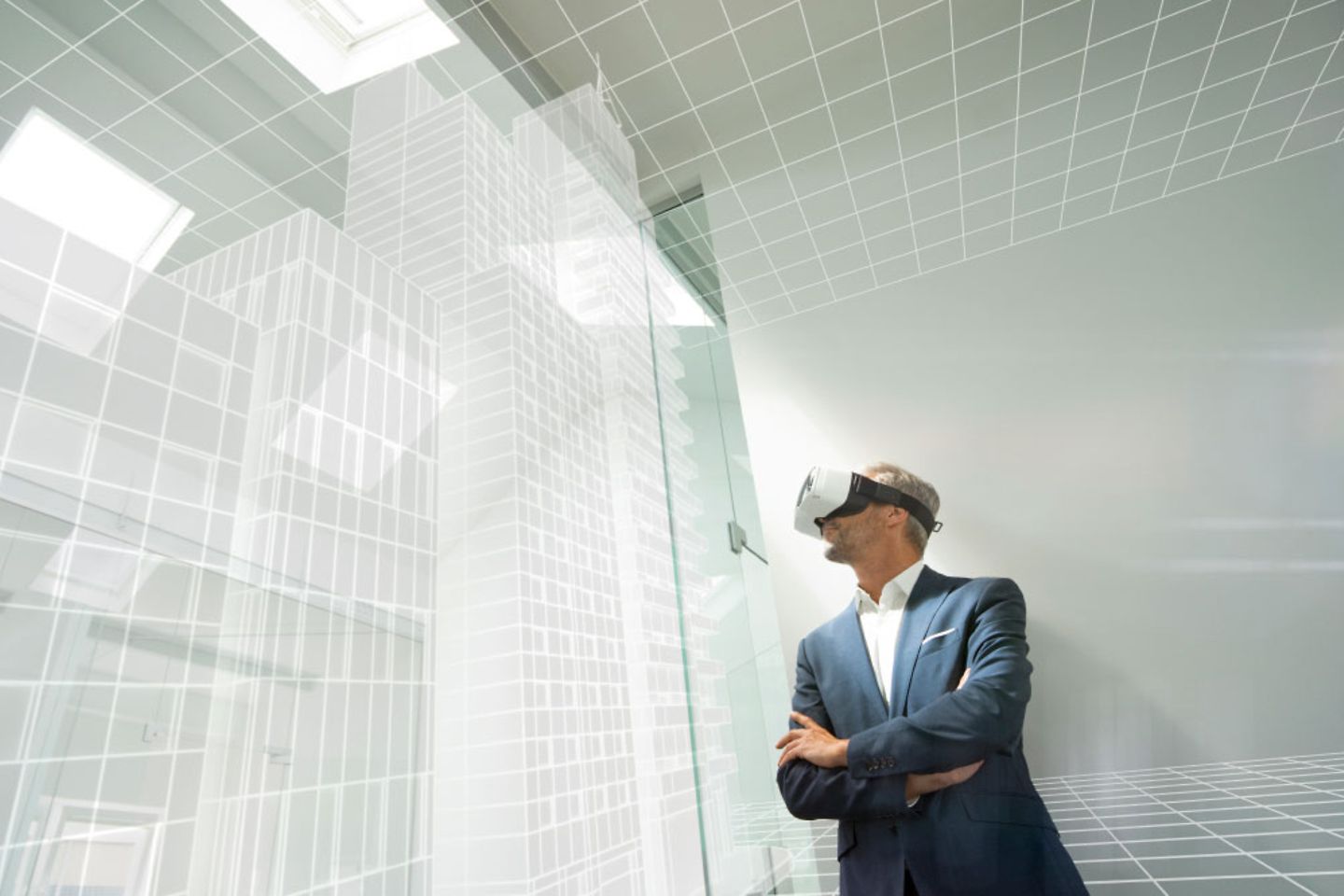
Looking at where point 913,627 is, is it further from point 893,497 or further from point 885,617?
point 893,497

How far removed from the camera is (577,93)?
2.56 m

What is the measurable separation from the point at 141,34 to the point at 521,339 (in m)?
0.97

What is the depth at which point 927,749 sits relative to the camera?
1.31m

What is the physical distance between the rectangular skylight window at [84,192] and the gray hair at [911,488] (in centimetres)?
153
